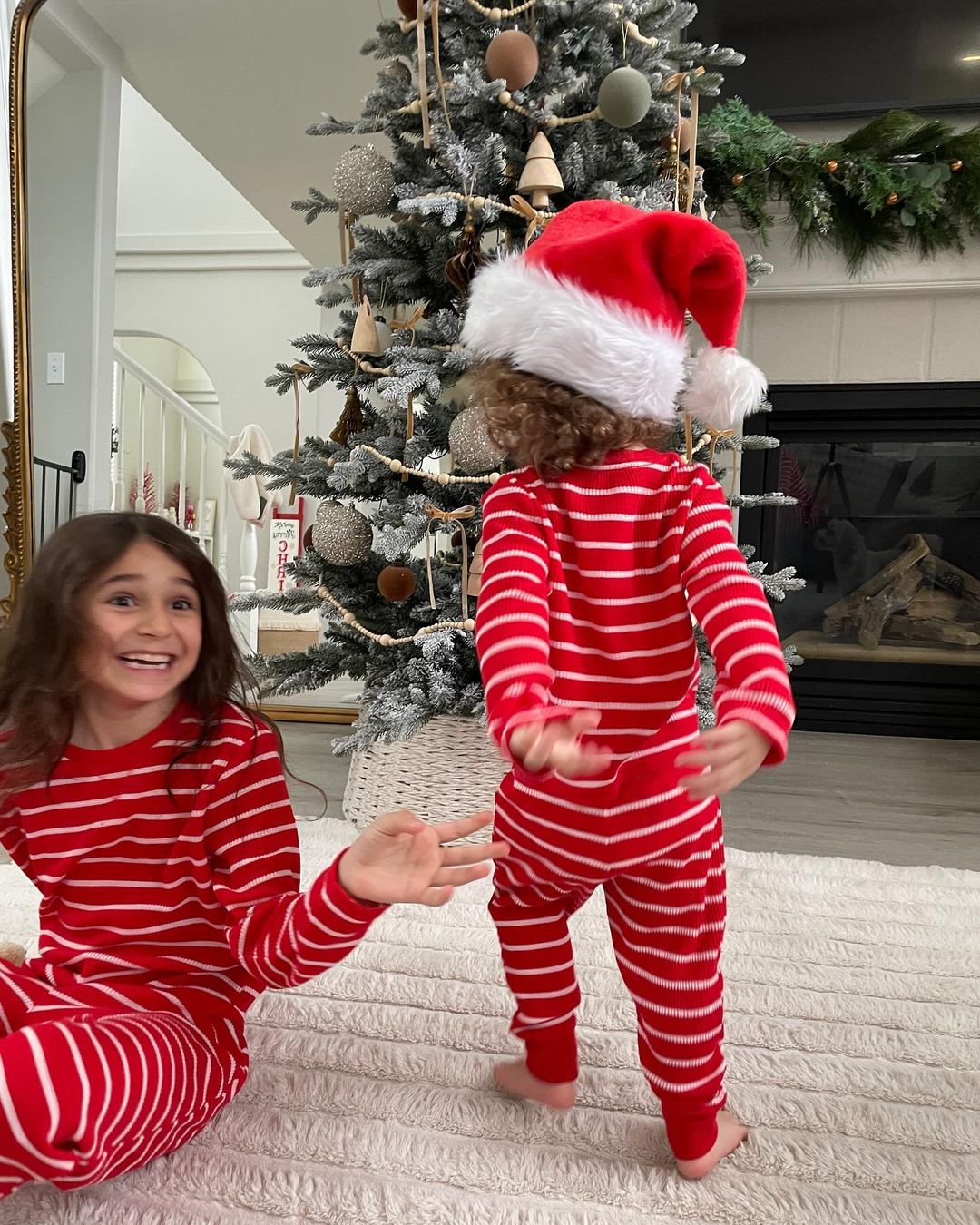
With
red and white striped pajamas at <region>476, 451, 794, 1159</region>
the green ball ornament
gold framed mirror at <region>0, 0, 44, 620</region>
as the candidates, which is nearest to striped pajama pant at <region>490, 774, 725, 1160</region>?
red and white striped pajamas at <region>476, 451, 794, 1159</region>

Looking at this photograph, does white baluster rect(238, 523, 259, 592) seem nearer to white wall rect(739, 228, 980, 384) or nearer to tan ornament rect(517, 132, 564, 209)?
white wall rect(739, 228, 980, 384)

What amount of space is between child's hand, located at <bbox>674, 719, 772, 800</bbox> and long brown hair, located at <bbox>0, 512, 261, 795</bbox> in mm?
458

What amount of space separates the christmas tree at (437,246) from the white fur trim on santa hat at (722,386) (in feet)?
2.21

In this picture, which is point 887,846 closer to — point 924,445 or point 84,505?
point 924,445

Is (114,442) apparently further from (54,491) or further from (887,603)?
(887,603)

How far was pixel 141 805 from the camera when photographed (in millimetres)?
823

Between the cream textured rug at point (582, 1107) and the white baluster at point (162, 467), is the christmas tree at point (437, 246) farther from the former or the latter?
the white baluster at point (162, 467)

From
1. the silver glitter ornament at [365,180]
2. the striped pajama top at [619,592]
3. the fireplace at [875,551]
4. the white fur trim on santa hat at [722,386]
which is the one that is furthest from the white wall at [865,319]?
the striped pajama top at [619,592]

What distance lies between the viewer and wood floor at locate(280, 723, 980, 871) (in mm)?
1736

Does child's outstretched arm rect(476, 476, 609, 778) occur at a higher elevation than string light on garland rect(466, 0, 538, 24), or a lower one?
lower

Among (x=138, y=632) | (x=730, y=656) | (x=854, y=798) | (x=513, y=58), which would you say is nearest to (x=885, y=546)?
(x=854, y=798)

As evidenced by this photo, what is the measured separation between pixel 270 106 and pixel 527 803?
247 cm

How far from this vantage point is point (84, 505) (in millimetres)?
2305

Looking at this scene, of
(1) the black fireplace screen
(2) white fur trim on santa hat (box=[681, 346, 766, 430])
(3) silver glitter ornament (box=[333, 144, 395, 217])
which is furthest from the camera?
(1) the black fireplace screen
